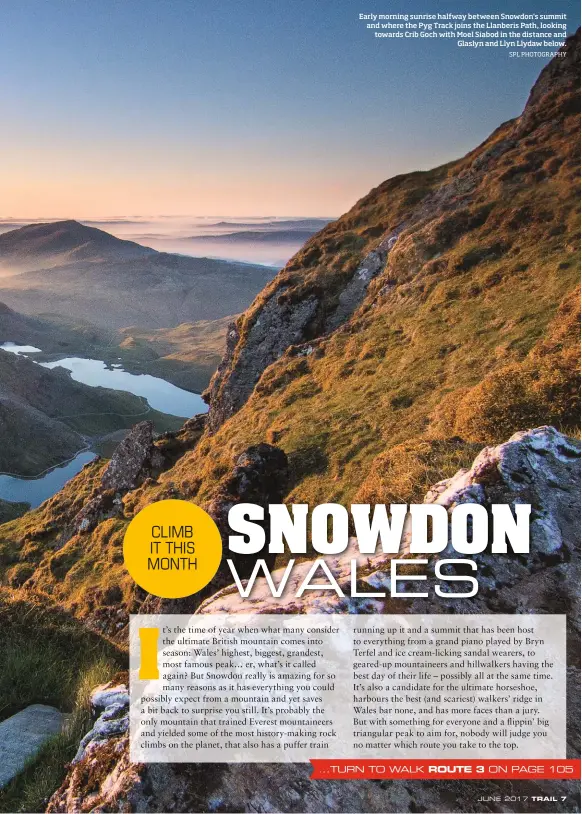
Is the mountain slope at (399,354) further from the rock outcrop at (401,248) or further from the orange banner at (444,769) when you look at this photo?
the orange banner at (444,769)

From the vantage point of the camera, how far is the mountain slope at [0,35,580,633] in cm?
1129

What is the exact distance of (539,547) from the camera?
576cm

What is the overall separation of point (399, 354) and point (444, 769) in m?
22.2

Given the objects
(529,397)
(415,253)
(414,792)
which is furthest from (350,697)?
(415,253)

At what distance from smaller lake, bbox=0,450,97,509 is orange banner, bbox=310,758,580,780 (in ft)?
401

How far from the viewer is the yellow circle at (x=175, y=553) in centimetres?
756

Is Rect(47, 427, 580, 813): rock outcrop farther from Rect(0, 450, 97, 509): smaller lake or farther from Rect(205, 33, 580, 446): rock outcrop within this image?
Rect(0, 450, 97, 509): smaller lake

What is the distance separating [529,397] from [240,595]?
757 cm

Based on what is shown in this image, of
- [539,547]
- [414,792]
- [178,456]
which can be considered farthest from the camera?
[178,456]

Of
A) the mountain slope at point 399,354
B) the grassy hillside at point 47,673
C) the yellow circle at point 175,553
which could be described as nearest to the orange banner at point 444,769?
the grassy hillside at point 47,673

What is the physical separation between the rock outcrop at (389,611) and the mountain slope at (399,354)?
1.89m

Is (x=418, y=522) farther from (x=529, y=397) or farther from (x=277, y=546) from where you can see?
(x=529, y=397)

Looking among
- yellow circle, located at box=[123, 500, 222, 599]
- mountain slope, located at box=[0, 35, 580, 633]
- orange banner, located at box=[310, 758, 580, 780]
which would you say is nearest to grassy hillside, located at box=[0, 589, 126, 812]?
yellow circle, located at box=[123, 500, 222, 599]

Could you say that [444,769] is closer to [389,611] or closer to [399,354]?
[389,611]
